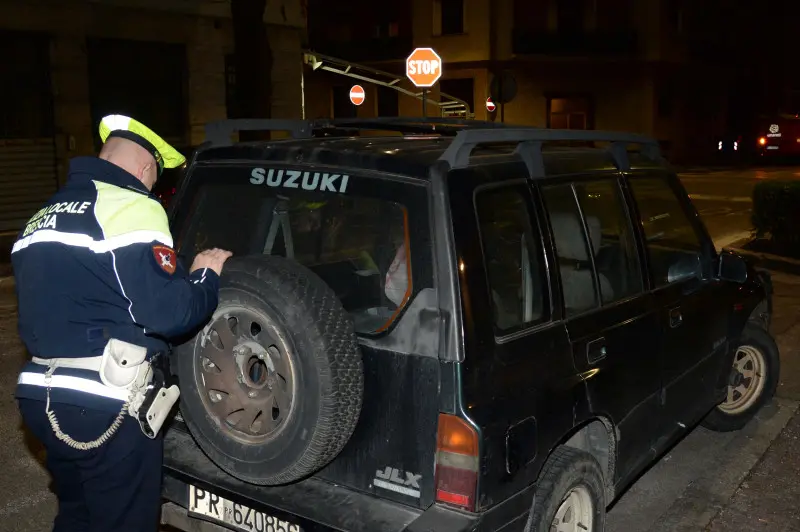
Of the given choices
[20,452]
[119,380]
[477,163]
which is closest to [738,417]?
[477,163]

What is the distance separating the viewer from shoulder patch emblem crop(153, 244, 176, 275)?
2848mm

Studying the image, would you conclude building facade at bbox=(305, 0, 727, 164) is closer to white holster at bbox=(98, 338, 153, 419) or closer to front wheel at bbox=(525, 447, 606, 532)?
front wheel at bbox=(525, 447, 606, 532)

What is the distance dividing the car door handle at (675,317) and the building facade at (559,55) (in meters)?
30.1

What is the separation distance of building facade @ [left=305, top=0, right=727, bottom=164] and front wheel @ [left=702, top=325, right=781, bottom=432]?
28848 mm

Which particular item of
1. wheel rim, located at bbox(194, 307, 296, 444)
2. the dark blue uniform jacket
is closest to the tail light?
wheel rim, located at bbox(194, 307, 296, 444)

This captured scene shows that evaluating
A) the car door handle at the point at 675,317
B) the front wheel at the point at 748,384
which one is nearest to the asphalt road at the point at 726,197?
the front wheel at the point at 748,384

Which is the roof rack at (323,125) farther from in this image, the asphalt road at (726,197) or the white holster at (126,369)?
the asphalt road at (726,197)

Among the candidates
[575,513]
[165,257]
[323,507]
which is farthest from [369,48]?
[323,507]

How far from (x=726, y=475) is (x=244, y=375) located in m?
3.25

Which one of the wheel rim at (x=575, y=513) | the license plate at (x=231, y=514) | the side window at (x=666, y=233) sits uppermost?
the side window at (x=666, y=233)

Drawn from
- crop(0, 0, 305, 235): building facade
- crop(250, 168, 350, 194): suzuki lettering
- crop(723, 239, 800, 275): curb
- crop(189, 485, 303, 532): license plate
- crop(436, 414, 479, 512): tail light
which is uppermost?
crop(0, 0, 305, 235): building facade

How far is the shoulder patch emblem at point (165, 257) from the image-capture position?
2848 mm

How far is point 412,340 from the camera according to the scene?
9.34 ft

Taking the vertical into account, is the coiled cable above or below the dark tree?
below
